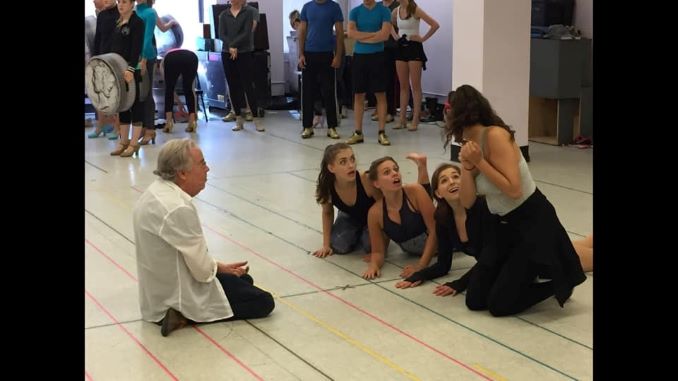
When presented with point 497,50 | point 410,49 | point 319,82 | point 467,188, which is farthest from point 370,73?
point 467,188

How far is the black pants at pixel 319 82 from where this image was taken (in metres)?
10.3

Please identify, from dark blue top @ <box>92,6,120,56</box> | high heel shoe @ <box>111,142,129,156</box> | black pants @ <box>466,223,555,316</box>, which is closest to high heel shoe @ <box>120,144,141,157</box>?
high heel shoe @ <box>111,142,129,156</box>

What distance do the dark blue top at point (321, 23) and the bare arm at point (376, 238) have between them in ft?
17.9

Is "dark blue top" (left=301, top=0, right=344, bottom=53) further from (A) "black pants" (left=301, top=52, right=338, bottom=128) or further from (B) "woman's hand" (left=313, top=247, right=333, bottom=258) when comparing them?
(B) "woman's hand" (left=313, top=247, right=333, bottom=258)

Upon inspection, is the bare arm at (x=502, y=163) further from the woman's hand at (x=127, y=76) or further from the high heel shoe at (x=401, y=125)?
the high heel shoe at (x=401, y=125)

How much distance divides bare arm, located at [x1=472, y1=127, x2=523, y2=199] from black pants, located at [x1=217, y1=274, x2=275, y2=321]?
1.17 m

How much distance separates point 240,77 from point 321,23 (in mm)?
1648

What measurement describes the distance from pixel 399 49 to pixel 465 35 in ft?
8.55

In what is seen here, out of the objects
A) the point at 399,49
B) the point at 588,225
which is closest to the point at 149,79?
the point at 399,49

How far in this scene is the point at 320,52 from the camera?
1023 cm

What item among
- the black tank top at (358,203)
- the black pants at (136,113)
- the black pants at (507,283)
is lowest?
the black pants at (507,283)

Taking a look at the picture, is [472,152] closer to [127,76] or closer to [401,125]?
[127,76]

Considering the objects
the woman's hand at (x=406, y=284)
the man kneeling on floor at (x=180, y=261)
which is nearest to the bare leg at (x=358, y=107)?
the woman's hand at (x=406, y=284)
